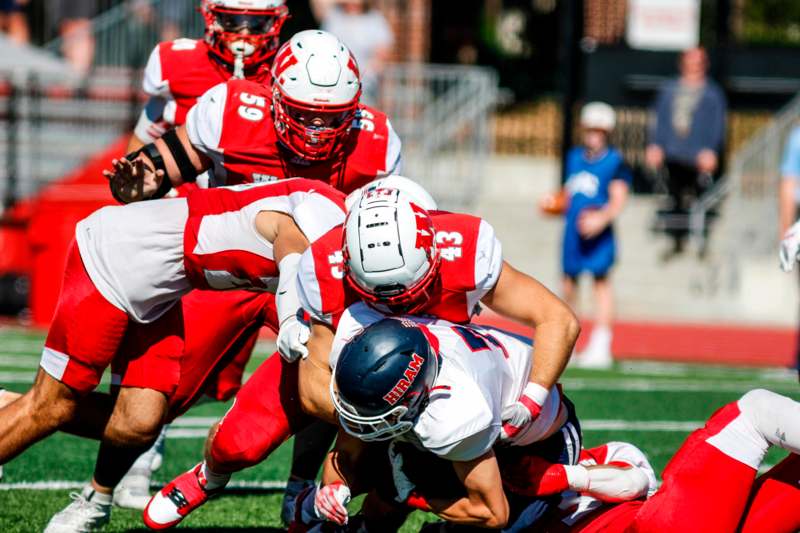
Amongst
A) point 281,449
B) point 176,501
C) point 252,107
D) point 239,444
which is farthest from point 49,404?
point 281,449

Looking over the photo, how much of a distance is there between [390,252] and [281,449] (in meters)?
2.76

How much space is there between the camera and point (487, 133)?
1430cm

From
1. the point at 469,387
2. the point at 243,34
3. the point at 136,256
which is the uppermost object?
the point at 243,34

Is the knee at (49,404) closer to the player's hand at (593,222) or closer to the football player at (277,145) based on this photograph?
the football player at (277,145)

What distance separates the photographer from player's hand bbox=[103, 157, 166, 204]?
15.8 ft

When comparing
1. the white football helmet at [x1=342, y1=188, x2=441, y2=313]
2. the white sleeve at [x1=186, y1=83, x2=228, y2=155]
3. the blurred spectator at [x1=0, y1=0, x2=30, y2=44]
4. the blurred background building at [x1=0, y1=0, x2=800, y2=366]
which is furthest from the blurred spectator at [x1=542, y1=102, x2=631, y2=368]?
the blurred spectator at [x1=0, y1=0, x2=30, y2=44]

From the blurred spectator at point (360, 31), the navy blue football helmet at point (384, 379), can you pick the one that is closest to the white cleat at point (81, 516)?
the navy blue football helmet at point (384, 379)

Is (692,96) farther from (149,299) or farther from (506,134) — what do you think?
(149,299)

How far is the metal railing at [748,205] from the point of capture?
43.1 ft

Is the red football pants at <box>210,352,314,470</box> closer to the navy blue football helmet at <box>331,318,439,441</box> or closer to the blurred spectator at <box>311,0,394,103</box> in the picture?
the navy blue football helmet at <box>331,318,439,441</box>

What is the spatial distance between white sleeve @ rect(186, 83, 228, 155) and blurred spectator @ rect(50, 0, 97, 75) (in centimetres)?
904

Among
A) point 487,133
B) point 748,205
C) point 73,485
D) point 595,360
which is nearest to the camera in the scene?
point 73,485

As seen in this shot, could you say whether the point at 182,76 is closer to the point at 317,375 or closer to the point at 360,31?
the point at 317,375

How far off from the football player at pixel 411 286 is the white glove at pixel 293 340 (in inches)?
2.1
